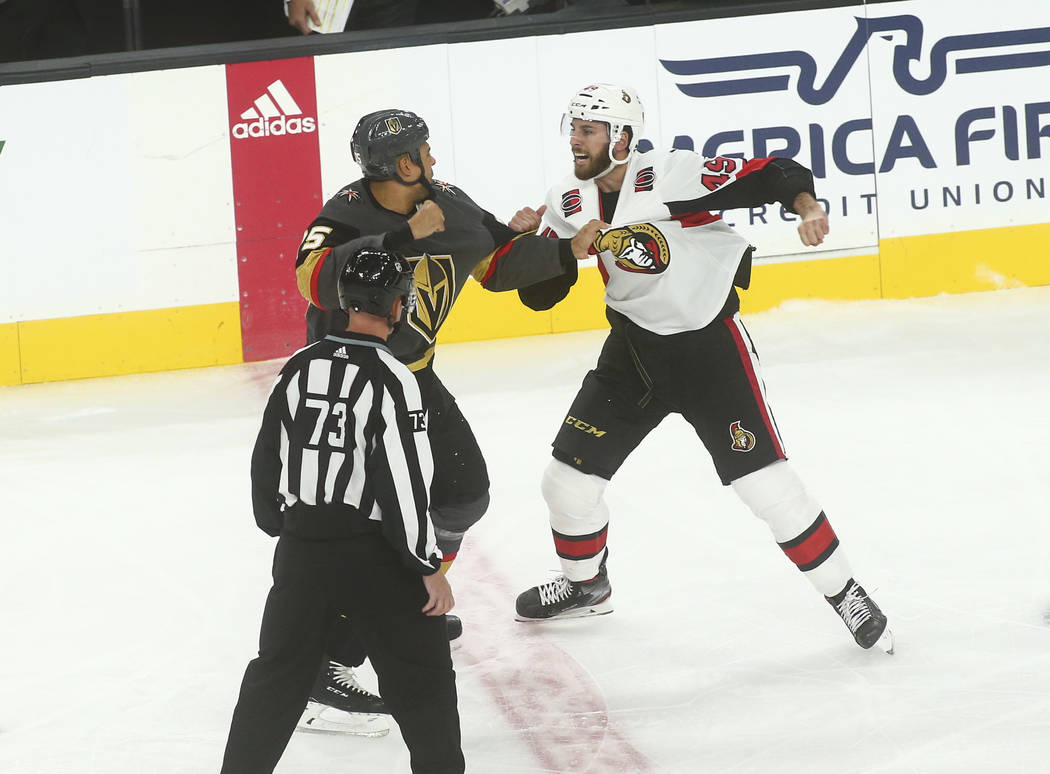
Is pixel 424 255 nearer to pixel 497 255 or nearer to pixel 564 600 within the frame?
pixel 497 255

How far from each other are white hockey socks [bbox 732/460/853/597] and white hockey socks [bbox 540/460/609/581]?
0.40 metres

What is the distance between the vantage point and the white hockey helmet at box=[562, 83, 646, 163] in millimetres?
3426

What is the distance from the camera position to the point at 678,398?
11.3ft

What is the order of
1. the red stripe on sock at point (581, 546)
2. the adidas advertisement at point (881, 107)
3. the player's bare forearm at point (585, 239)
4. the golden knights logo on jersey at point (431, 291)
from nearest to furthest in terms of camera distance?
the golden knights logo on jersey at point (431, 291)
the player's bare forearm at point (585, 239)
the red stripe on sock at point (581, 546)
the adidas advertisement at point (881, 107)

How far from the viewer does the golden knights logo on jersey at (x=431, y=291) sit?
10.5ft

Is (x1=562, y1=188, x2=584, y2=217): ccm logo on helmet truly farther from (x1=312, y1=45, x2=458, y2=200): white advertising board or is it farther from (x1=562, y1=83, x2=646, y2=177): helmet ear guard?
(x1=312, y1=45, x2=458, y2=200): white advertising board

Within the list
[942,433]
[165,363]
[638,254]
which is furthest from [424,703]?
[165,363]

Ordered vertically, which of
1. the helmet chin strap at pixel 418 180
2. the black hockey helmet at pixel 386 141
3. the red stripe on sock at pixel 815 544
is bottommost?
the red stripe on sock at pixel 815 544

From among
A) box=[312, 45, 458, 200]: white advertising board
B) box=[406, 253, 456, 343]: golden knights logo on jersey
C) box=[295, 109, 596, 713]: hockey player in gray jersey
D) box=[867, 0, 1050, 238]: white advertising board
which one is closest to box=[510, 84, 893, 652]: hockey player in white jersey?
box=[295, 109, 596, 713]: hockey player in gray jersey

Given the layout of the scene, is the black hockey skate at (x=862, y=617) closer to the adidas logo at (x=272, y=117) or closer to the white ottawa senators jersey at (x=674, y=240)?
the white ottawa senators jersey at (x=674, y=240)

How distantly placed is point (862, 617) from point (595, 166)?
4.17 feet

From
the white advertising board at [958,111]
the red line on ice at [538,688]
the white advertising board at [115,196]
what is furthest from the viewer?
the white advertising board at [958,111]

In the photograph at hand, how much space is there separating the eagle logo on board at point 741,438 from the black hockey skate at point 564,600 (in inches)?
23.7

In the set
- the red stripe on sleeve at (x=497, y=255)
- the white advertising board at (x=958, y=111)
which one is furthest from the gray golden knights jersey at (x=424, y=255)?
the white advertising board at (x=958, y=111)
